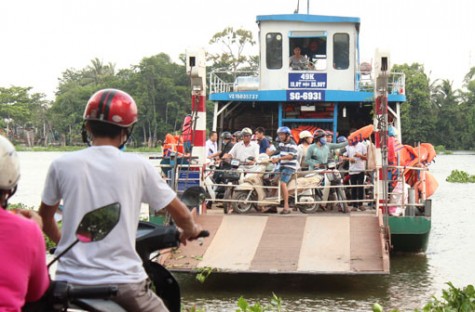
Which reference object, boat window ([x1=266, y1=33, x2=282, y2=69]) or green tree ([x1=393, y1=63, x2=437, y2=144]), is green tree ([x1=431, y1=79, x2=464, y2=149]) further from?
boat window ([x1=266, y1=33, x2=282, y2=69])

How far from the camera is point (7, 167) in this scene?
275 cm

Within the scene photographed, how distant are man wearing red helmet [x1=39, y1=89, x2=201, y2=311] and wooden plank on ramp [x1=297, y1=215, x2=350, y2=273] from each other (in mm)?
6114

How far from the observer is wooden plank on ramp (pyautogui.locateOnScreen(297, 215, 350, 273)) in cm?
927

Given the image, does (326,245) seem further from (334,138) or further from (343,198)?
(334,138)

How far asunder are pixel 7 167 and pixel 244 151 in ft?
33.0

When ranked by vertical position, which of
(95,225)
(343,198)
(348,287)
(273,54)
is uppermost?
(273,54)

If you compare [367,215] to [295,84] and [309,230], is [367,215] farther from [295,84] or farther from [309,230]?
[295,84]

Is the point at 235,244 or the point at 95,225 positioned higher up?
the point at 95,225

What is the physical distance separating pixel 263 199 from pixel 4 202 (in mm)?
9307

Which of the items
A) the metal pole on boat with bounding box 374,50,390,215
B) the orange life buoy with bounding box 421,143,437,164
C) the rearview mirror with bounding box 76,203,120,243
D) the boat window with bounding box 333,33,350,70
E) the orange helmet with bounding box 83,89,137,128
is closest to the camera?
the rearview mirror with bounding box 76,203,120,243

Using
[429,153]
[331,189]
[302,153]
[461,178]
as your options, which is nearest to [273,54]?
[429,153]

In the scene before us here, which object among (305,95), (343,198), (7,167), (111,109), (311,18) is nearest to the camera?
(7,167)

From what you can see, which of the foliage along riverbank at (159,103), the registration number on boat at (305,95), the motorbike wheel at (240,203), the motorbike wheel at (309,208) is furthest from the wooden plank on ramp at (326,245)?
the foliage along riverbank at (159,103)

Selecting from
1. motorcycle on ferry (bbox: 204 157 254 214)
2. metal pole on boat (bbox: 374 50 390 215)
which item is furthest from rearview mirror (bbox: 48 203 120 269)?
motorcycle on ferry (bbox: 204 157 254 214)
